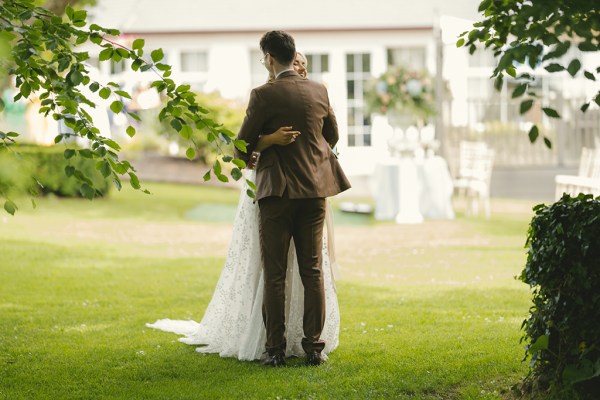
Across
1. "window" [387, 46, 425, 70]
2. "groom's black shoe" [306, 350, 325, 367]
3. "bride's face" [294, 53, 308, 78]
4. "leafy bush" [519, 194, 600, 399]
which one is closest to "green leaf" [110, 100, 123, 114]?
"bride's face" [294, 53, 308, 78]

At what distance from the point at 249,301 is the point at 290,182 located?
3.00 ft

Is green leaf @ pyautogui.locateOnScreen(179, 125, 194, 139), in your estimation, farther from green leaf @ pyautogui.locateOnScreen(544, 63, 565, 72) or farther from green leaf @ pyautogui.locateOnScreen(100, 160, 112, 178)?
green leaf @ pyautogui.locateOnScreen(544, 63, 565, 72)

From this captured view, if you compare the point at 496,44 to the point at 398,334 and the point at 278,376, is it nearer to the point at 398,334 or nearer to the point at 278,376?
the point at 278,376

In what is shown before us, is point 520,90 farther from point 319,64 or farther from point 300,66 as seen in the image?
point 319,64

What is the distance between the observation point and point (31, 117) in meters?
22.0

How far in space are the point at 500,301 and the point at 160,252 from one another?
528 cm

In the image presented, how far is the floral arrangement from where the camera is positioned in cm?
1594

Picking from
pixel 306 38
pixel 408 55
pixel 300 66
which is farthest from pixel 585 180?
pixel 306 38

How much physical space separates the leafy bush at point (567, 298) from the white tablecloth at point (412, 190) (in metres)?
10.6

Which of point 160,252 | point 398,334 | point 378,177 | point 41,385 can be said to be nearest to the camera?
point 41,385

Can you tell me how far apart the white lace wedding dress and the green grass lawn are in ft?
0.50

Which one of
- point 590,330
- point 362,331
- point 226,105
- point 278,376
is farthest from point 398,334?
point 226,105

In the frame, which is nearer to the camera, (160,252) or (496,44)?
(496,44)

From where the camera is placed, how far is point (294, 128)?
562 cm
